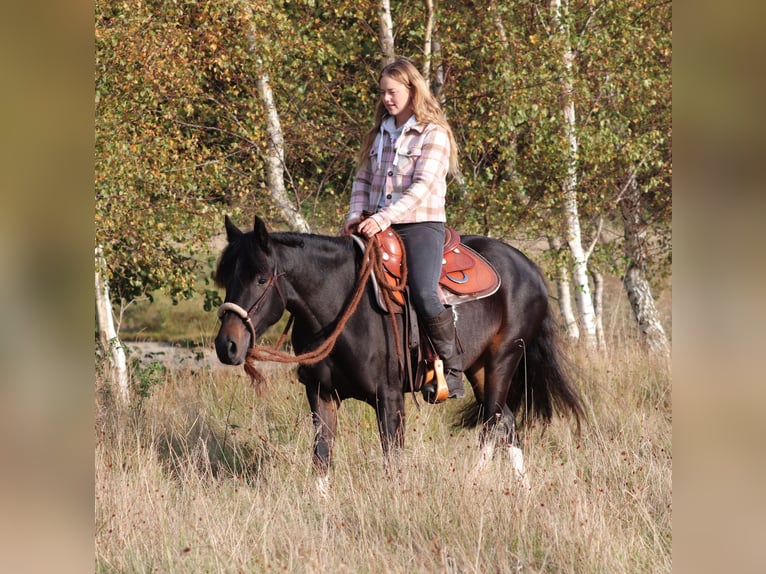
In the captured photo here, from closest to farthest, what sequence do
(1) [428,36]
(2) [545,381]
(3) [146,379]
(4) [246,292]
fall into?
(4) [246,292], (2) [545,381], (3) [146,379], (1) [428,36]

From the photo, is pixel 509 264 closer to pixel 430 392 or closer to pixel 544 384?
pixel 544 384

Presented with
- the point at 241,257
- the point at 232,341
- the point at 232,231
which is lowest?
the point at 232,341

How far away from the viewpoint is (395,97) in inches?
177

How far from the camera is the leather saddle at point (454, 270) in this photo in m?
4.51

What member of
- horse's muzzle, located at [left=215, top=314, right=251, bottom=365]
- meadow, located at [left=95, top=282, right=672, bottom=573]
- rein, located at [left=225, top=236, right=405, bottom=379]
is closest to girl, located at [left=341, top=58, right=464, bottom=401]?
rein, located at [left=225, top=236, right=405, bottom=379]

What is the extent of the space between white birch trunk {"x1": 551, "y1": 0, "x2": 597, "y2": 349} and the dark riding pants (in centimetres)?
473

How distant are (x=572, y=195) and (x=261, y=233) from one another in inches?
253

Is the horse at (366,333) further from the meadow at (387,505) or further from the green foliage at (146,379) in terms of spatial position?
the green foliage at (146,379)

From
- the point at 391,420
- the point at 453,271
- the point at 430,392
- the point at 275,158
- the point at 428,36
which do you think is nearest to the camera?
the point at 391,420

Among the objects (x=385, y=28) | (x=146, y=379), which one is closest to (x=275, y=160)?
(x=385, y=28)
